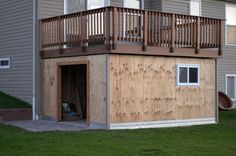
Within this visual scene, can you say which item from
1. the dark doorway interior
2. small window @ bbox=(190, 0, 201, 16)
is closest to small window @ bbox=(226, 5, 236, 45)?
small window @ bbox=(190, 0, 201, 16)

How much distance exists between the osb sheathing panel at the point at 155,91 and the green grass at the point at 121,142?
Result: 96 cm

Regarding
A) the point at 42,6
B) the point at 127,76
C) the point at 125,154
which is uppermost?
the point at 42,6

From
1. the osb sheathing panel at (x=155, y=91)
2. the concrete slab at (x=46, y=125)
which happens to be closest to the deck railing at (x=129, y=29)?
the osb sheathing panel at (x=155, y=91)

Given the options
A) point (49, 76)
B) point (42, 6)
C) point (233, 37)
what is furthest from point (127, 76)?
point (233, 37)

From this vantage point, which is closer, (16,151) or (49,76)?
(16,151)

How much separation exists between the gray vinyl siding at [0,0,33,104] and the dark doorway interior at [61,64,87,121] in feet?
3.89

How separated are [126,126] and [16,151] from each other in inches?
191

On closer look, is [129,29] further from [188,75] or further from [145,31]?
[188,75]

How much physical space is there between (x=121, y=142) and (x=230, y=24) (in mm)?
13837

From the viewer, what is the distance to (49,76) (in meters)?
15.9

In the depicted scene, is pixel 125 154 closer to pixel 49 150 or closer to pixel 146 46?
pixel 49 150

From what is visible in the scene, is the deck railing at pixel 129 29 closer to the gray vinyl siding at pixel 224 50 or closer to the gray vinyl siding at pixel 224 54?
the gray vinyl siding at pixel 224 50

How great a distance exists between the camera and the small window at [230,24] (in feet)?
75.4

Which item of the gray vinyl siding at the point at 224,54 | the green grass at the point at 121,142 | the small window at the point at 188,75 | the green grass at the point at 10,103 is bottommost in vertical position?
the green grass at the point at 121,142
